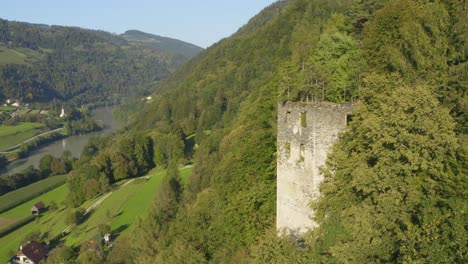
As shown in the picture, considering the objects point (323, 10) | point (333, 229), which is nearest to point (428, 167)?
point (333, 229)

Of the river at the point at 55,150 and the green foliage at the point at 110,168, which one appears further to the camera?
the river at the point at 55,150

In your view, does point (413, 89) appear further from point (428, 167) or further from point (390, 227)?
point (390, 227)

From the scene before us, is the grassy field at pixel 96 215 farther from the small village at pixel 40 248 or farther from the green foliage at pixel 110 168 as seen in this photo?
the green foliage at pixel 110 168

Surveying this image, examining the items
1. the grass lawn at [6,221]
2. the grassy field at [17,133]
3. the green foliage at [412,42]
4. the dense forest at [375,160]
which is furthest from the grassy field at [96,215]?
the grassy field at [17,133]

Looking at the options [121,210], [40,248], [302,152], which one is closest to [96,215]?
[121,210]

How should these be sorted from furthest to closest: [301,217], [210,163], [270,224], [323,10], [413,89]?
1. [323,10]
2. [210,163]
3. [270,224]
4. [301,217]
5. [413,89]
